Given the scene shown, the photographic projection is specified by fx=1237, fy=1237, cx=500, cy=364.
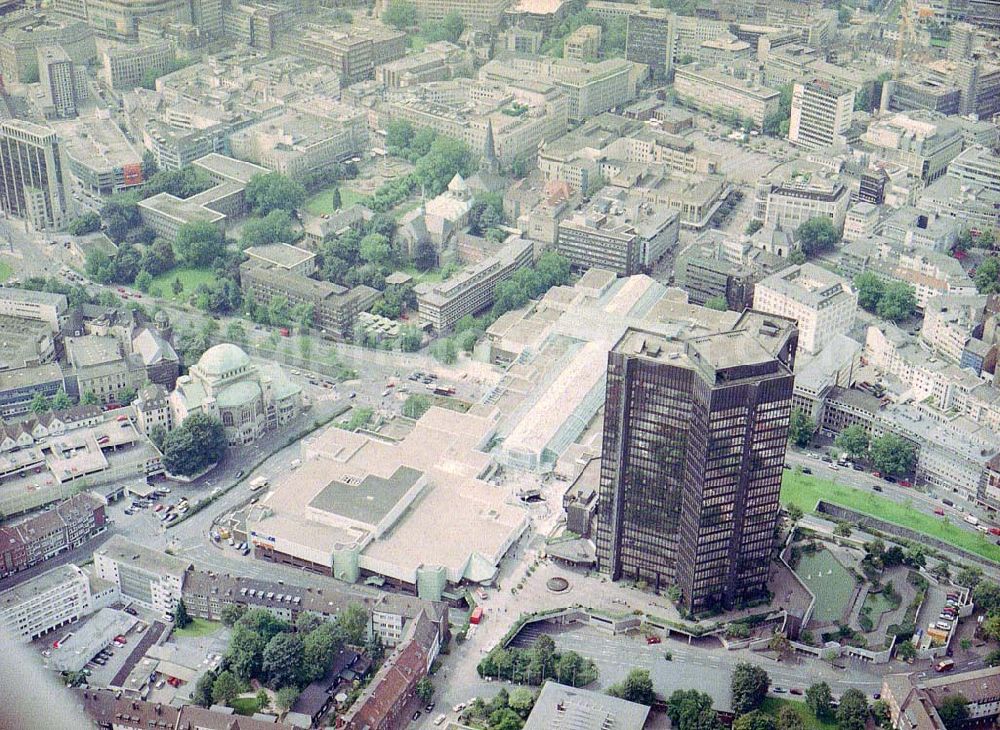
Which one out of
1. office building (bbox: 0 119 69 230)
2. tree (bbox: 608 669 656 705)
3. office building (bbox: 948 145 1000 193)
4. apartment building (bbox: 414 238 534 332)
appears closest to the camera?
tree (bbox: 608 669 656 705)

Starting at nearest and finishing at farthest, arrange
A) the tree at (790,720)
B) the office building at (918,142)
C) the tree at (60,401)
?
the tree at (790,720) → the tree at (60,401) → the office building at (918,142)

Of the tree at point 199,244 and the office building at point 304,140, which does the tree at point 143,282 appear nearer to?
the tree at point 199,244

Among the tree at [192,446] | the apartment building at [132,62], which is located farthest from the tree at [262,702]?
the apartment building at [132,62]

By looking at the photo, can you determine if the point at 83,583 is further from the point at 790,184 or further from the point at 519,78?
the point at 519,78

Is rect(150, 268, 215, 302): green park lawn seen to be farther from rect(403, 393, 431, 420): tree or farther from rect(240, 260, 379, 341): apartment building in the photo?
rect(403, 393, 431, 420): tree

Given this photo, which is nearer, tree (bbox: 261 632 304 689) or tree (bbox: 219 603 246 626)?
tree (bbox: 261 632 304 689)

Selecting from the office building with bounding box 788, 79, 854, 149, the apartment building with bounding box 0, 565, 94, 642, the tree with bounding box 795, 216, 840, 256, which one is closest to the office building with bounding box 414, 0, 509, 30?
the office building with bounding box 788, 79, 854, 149

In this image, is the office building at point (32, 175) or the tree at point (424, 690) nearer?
the tree at point (424, 690)
